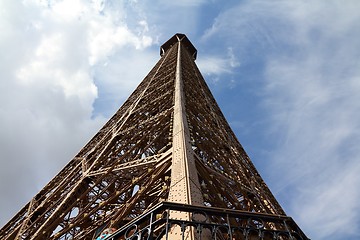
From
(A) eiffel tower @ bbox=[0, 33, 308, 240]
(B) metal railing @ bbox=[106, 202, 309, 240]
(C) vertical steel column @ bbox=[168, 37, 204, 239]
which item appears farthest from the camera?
(C) vertical steel column @ bbox=[168, 37, 204, 239]

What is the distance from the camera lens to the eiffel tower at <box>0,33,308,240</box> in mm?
3658

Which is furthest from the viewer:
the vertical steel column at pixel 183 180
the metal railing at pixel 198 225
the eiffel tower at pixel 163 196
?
the vertical steel column at pixel 183 180

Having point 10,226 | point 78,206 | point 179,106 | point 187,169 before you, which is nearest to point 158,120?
point 179,106

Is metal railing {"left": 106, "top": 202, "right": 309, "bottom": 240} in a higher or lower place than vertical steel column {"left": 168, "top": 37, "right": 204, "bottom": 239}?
lower

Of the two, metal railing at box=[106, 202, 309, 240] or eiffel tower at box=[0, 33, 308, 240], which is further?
eiffel tower at box=[0, 33, 308, 240]

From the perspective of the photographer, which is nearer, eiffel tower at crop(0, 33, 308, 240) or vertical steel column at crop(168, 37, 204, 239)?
eiffel tower at crop(0, 33, 308, 240)

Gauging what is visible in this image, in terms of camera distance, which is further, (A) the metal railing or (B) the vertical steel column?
(B) the vertical steel column

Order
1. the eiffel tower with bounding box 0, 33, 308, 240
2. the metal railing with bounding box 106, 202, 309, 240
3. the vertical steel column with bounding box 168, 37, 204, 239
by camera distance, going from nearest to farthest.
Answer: the metal railing with bounding box 106, 202, 309, 240 < the eiffel tower with bounding box 0, 33, 308, 240 < the vertical steel column with bounding box 168, 37, 204, 239

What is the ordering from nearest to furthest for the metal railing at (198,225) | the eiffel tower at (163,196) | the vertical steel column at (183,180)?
the metal railing at (198,225), the eiffel tower at (163,196), the vertical steel column at (183,180)

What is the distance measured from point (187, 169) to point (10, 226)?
27.9ft

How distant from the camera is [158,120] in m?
11.8

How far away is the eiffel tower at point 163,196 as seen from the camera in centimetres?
366

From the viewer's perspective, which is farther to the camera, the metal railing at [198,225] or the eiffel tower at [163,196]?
the eiffel tower at [163,196]

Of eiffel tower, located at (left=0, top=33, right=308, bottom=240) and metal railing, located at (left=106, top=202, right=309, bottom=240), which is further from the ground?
eiffel tower, located at (left=0, top=33, right=308, bottom=240)
